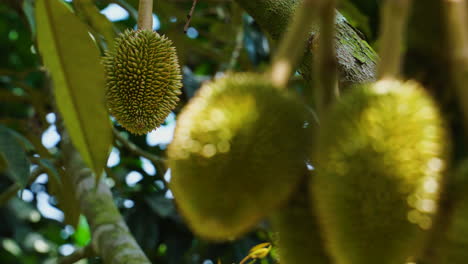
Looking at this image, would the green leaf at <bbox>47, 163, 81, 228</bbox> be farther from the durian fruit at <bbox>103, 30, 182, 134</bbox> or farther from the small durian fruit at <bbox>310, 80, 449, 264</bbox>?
the small durian fruit at <bbox>310, 80, 449, 264</bbox>

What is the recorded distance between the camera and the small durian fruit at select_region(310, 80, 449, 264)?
0.49m

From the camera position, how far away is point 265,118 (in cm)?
56

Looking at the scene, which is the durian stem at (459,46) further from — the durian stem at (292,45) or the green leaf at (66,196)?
the green leaf at (66,196)

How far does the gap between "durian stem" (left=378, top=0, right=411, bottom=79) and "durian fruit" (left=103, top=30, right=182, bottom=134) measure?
82 centimetres

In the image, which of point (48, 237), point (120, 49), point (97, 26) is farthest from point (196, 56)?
point (120, 49)

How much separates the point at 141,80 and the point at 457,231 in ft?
3.05

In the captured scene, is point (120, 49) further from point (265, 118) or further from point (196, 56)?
point (196, 56)

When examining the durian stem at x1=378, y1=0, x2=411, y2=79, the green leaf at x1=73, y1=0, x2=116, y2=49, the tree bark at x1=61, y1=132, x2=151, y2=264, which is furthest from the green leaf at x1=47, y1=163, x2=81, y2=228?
the durian stem at x1=378, y1=0, x2=411, y2=79

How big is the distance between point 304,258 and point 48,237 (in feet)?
10.5

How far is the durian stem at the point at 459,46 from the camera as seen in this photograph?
1.50 feet

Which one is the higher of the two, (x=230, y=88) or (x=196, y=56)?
(x=230, y=88)

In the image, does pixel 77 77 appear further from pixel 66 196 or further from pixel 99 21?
pixel 66 196

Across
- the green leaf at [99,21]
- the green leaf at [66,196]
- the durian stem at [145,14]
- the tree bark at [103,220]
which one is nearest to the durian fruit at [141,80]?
the durian stem at [145,14]

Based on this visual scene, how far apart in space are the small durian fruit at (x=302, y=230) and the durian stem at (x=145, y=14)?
0.80 metres
